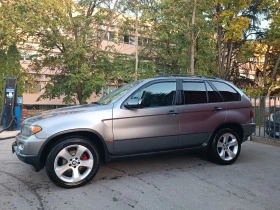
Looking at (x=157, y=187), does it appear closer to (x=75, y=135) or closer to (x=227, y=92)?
(x=75, y=135)

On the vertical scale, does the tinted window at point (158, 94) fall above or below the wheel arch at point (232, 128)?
above

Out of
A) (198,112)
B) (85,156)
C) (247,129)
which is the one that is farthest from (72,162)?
(247,129)

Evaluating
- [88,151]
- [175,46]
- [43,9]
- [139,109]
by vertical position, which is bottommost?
[88,151]

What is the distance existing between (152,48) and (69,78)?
19.4 feet

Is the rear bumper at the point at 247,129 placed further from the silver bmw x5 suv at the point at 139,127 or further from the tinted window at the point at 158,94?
the tinted window at the point at 158,94

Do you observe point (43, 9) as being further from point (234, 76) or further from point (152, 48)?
point (234, 76)

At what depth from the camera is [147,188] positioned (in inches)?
166

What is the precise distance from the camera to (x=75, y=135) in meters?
4.36

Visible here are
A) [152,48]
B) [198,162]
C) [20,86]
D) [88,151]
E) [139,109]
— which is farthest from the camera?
[152,48]

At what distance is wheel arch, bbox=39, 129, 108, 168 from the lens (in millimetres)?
4178

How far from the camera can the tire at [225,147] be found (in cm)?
540

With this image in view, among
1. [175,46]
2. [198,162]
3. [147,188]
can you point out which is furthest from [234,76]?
[147,188]

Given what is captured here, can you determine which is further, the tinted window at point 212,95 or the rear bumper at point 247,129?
the rear bumper at point 247,129

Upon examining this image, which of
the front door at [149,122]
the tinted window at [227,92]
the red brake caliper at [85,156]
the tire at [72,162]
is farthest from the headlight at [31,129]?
the tinted window at [227,92]
